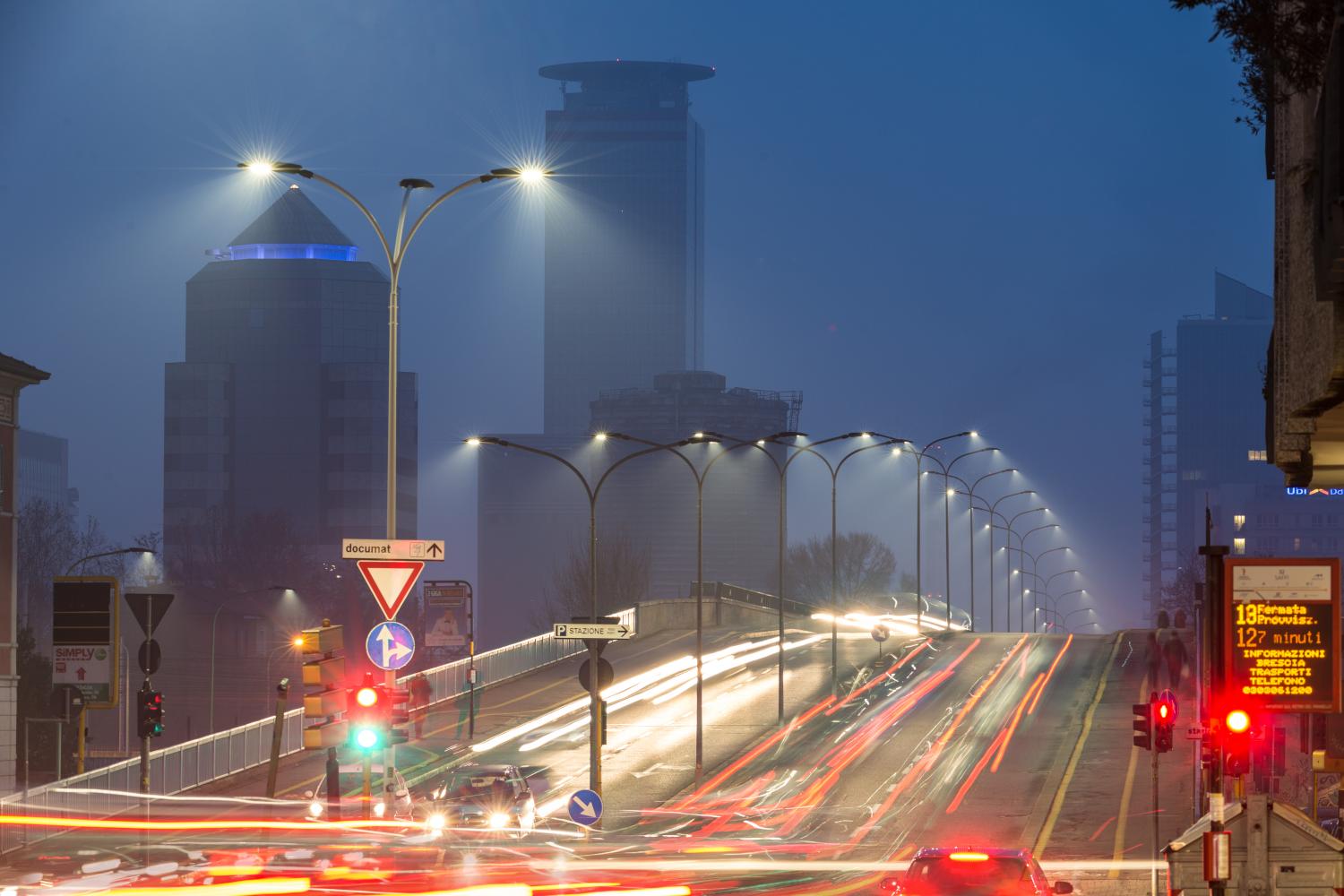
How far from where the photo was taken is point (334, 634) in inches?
974

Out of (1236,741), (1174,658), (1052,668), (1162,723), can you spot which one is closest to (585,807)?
(1162,723)

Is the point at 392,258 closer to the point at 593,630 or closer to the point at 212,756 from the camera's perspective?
the point at 593,630

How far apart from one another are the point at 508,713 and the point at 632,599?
111 m

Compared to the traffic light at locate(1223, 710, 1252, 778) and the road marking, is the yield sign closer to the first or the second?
the traffic light at locate(1223, 710, 1252, 778)

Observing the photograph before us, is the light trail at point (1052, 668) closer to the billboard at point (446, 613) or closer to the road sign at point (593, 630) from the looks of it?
the billboard at point (446, 613)

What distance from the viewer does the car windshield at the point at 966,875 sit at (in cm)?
2120

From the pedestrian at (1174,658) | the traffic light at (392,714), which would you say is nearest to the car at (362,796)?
the traffic light at (392,714)

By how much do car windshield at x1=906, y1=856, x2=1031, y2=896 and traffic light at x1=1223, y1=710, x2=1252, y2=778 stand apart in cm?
406

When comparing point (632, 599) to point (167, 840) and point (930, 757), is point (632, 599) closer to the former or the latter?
point (930, 757)

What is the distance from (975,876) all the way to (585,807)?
10705mm

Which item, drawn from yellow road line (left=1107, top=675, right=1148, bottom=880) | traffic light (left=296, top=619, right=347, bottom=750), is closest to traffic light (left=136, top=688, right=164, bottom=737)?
traffic light (left=296, top=619, right=347, bottom=750)

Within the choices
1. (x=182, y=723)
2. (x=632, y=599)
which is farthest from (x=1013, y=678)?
(x=632, y=599)

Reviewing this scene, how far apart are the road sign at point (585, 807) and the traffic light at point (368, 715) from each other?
609cm

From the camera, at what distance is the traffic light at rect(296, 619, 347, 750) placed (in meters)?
23.8
